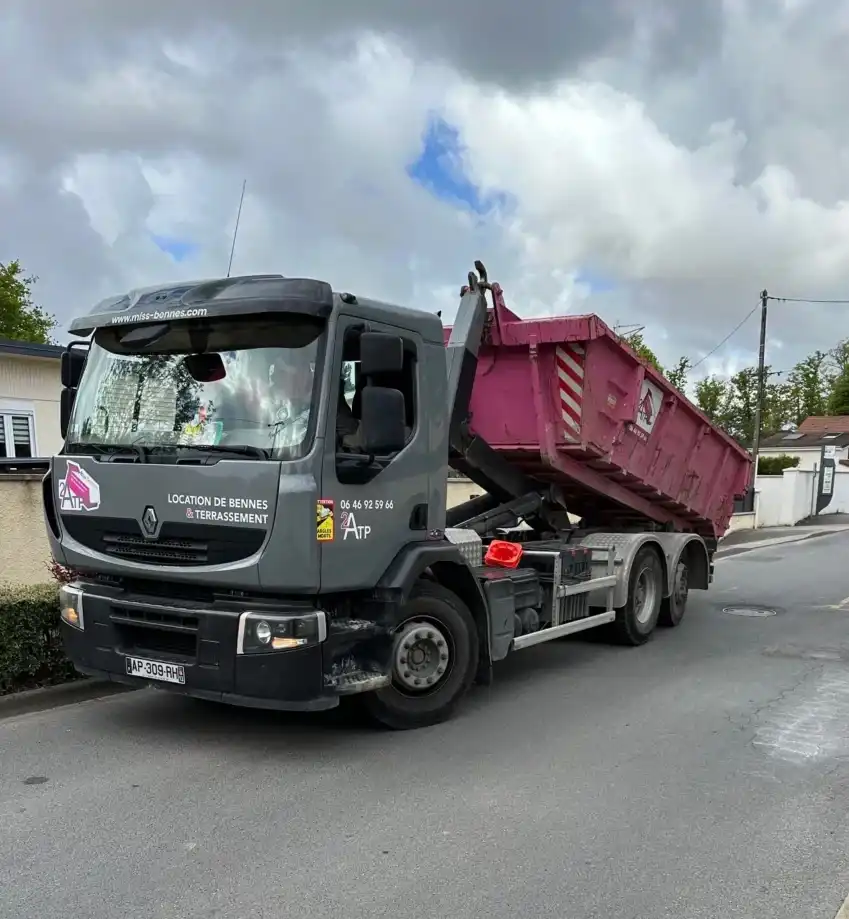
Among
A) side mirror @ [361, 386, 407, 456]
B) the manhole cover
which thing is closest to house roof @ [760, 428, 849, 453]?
the manhole cover

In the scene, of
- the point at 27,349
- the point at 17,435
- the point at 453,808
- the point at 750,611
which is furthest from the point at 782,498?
the point at 453,808

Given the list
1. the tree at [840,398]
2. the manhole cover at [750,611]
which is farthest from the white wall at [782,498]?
the tree at [840,398]

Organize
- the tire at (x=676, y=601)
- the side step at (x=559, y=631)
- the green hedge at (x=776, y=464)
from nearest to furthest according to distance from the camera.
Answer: the side step at (x=559, y=631) < the tire at (x=676, y=601) < the green hedge at (x=776, y=464)

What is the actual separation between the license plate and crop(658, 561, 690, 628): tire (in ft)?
19.1

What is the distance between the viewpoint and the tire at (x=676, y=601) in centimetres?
910

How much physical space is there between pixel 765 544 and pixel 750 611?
1091 centimetres

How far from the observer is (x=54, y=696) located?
20.0 ft

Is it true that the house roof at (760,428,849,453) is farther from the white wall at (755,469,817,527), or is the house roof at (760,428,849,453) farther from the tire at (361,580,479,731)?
the tire at (361,580,479,731)

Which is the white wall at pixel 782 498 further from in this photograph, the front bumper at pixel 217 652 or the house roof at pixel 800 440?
the front bumper at pixel 217 652

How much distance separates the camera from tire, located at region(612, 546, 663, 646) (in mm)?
8156

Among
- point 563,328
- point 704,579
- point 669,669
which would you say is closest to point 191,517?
point 563,328

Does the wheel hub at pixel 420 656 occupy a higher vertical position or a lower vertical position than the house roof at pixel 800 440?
lower

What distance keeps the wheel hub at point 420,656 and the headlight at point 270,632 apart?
0.85m

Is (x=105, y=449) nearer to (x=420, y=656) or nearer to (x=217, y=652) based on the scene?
(x=217, y=652)
